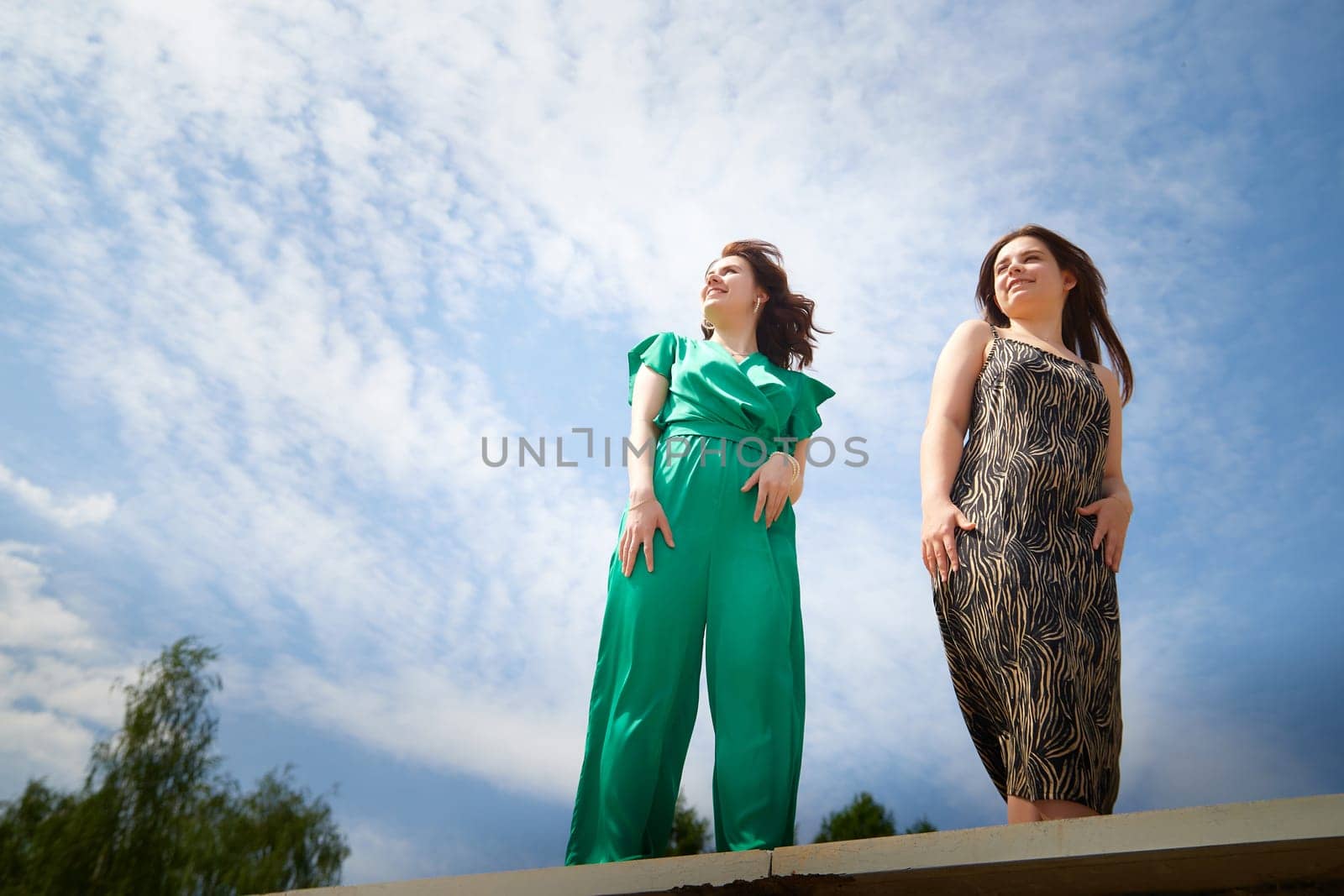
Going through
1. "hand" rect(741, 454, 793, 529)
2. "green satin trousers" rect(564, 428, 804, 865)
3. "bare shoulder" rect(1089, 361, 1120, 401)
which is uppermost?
"bare shoulder" rect(1089, 361, 1120, 401)

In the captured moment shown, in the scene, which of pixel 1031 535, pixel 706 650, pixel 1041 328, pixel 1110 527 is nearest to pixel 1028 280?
pixel 1041 328

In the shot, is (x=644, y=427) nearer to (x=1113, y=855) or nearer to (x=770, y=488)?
(x=770, y=488)

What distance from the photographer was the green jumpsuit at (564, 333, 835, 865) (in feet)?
11.9

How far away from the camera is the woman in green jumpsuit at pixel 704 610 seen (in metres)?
3.64

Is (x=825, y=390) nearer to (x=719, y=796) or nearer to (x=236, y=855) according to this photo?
(x=719, y=796)

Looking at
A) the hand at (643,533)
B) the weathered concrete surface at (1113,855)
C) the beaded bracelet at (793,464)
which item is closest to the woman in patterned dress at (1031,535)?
the beaded bracelet at (793,464)

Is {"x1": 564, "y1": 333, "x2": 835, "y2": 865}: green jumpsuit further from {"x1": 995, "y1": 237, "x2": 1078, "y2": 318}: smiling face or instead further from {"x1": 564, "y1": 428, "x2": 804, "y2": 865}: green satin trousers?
{"x1": 995, "y1": 237, "x2": 1078, "y2": 318}: smiling face

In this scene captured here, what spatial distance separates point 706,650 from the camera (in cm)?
386

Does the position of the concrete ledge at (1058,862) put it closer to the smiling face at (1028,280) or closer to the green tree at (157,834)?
the smiling face at (1028,280)

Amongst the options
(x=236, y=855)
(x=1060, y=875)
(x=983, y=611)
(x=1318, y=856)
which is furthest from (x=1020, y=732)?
(x=236, y=855)

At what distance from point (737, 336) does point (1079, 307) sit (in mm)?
1355

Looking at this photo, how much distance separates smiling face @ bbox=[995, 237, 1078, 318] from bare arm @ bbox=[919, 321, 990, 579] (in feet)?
0.49

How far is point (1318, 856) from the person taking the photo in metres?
2.10

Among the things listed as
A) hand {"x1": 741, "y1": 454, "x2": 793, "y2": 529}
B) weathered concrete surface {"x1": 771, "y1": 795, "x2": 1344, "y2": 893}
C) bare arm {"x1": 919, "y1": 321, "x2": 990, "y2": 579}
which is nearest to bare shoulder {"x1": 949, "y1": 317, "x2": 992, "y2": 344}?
bare arm {"x1": 919, "y1": 321, "x2": 990, "y2": 579}
